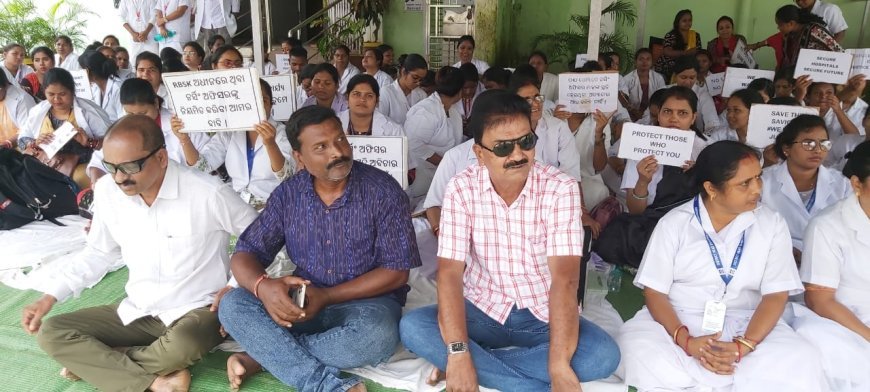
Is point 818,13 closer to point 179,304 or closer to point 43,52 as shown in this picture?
point 179,304

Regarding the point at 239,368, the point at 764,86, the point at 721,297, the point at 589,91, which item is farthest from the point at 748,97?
the point at 239,368

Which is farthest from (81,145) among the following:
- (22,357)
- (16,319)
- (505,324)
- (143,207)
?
(505,324)

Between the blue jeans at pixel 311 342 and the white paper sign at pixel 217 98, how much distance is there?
1466 mm

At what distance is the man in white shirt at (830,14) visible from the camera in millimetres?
6289

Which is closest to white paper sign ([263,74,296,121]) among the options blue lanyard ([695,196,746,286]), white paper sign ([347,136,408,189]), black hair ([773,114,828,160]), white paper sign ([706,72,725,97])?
white paper sign ([347,136,408,189])

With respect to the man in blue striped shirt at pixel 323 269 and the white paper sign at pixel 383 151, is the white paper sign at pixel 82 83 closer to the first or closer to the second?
the white paper sign at pixel 383 151

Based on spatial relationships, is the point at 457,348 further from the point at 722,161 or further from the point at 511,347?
the point at 722,161

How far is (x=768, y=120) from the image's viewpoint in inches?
151

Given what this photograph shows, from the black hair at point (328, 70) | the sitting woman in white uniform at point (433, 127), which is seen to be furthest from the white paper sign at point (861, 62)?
the black hair at point (328, 70)

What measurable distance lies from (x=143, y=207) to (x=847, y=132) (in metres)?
4.99

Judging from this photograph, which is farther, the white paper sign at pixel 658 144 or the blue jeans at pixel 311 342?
the white paper sign at pixel 658 144

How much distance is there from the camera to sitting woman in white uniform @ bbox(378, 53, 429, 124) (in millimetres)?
6062

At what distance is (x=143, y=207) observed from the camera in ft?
8.64

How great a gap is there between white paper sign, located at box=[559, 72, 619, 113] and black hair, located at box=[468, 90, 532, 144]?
223 centimetres
